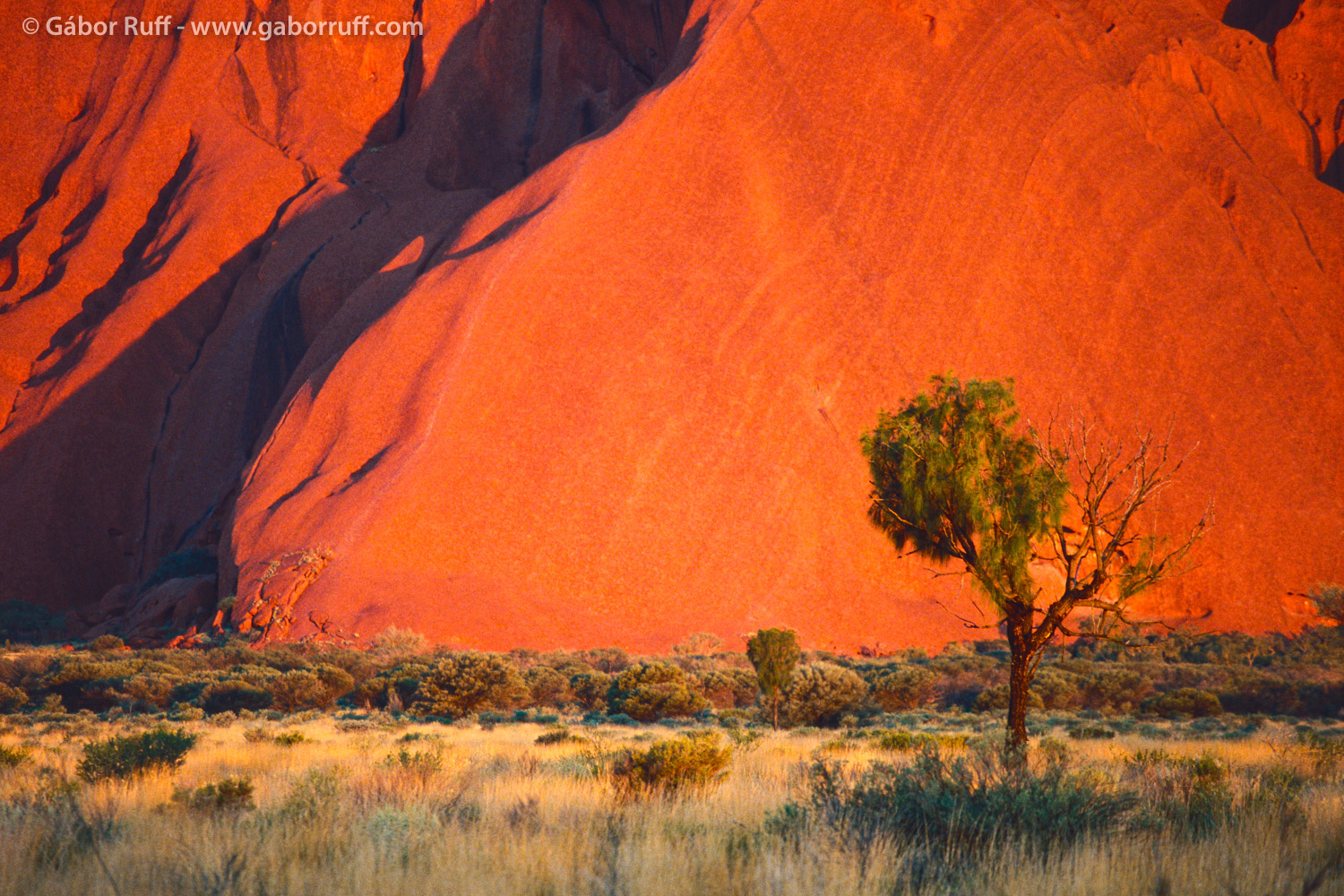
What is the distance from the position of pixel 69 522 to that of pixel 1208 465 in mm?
49379

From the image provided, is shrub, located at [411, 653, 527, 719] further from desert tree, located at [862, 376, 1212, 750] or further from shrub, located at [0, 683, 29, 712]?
desert tree, located at [862, 376, 1212, 750]

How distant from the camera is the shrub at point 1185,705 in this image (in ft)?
67.2

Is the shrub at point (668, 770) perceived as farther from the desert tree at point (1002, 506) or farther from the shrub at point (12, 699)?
the shrub at point (12, 699)

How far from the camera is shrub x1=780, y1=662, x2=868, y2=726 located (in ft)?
59.7

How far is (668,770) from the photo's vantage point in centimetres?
776

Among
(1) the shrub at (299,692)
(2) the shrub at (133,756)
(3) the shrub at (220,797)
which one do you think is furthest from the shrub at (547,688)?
(3) the shrub at (220,797)

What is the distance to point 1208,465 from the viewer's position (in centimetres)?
3738

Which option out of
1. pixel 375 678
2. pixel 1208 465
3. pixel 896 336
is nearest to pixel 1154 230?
pixel 1208 465

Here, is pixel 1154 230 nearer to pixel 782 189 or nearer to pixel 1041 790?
pixel 782 189

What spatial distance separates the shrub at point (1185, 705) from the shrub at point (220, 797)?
62.6 ft

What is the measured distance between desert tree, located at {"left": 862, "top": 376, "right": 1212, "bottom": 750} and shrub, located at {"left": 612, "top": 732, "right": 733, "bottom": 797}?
11.7 ft

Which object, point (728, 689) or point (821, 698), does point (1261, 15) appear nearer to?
point (728, 689)

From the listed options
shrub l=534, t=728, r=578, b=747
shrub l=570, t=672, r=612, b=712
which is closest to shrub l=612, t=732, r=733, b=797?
shrub l=534, t=728, r=578, b=747

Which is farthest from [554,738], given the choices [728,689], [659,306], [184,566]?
[184,566]
